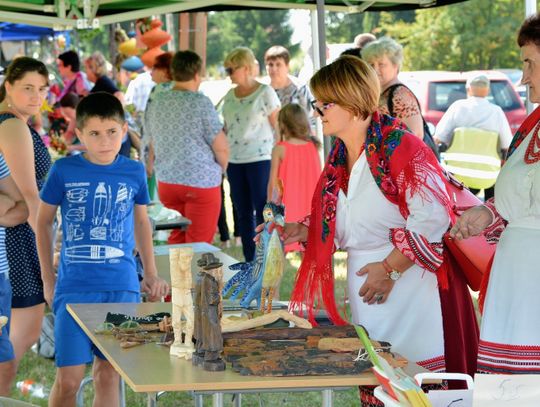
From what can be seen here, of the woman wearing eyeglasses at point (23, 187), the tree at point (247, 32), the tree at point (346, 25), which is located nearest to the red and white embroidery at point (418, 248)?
the woman wearing eyeglasses at point (23, 187)

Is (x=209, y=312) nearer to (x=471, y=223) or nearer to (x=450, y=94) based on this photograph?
(x=471, y=223)

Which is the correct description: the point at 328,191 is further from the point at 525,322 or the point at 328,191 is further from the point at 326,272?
the point at 525,322

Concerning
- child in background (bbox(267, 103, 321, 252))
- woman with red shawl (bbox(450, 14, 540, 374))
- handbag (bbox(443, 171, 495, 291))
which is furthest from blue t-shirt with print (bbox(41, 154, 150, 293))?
child in background (bbox(267, 103, 321, 252))

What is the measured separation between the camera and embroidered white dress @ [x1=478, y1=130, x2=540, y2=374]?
285cm

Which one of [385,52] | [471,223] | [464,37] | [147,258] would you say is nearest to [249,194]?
[385,52]

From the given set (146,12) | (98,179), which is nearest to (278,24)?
(146,12)

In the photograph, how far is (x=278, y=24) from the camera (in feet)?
141

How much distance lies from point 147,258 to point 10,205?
0.76 metres

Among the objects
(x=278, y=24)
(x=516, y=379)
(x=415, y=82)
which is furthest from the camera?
(x=278, y=24)

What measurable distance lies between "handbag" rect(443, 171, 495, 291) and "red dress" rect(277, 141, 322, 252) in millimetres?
3672

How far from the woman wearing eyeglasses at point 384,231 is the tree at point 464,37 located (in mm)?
24959

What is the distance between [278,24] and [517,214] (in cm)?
4082

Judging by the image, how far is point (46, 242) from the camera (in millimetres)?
3826

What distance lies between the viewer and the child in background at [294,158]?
6.97 meters
